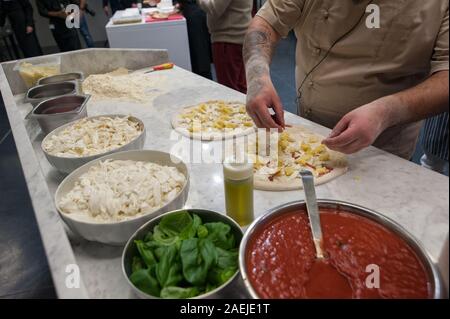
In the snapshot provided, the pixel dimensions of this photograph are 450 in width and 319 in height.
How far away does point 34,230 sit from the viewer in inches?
100

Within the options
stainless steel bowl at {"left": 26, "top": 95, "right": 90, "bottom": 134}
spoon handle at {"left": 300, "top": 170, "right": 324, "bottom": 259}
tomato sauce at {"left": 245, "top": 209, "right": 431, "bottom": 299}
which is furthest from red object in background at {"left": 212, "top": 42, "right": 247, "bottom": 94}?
tomato sauce at {"left": 245, "top": 209, "right": 431, "bottom": 299}

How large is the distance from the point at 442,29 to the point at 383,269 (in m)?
1.02

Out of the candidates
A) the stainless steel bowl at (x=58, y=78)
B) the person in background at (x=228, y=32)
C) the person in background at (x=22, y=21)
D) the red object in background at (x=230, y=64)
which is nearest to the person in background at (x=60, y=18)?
the stainless steel bowl at (x=58, y=78)

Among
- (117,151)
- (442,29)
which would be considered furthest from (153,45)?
(442,29)

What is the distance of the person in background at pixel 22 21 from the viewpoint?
5.17 m

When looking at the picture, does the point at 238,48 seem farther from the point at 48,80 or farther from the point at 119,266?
the point at 119,266

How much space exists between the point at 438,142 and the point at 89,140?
4.35ft

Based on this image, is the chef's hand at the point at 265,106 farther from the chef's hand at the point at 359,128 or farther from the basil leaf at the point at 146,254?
the basil leaf at the point at 146,254

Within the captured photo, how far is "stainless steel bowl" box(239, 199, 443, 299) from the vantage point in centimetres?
71

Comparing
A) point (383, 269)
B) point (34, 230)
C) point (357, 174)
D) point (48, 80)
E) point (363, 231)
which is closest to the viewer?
point (383, 269)

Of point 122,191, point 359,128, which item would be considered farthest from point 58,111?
point 359,128

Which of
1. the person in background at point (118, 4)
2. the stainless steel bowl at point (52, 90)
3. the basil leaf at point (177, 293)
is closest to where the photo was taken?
the basil leaf at point (177, 293)

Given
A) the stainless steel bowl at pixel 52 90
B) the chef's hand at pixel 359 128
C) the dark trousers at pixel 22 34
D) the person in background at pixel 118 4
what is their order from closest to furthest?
1. the chef's hand at pixel 359 128
2. the stainless steel bowl at pixel 52 90
3. the dark trousers at pixel 22 34
4. the person in background at pixel 118 4

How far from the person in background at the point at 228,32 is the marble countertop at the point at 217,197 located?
1674 millimetres
